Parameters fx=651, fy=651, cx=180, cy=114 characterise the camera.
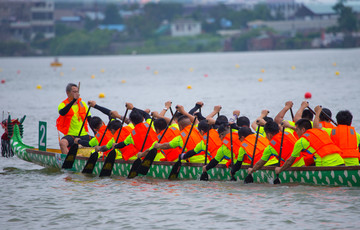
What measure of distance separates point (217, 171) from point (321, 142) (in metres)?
2.29

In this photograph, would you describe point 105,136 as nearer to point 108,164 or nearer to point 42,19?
point 108,164

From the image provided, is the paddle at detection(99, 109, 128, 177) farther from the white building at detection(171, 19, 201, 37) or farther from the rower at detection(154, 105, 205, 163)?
the white building at detection(171, 19, 201, 37)

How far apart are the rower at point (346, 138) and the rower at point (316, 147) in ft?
0.54

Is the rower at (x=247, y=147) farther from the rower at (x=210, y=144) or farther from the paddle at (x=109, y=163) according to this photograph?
the paddle at (x=109, y=163)

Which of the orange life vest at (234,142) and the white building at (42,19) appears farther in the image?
the white building at (42,19)

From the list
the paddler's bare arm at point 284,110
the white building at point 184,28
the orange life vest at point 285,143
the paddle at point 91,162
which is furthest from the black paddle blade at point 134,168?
the white building at point 184,28

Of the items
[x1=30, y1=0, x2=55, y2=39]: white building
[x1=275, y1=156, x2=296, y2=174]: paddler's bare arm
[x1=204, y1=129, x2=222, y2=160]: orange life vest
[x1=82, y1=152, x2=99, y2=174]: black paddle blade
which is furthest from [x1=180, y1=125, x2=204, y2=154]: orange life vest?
[x1=30, y1=0, x2=55, y2=39]: white building

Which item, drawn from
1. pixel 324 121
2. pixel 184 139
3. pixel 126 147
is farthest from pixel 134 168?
pixel 324 121

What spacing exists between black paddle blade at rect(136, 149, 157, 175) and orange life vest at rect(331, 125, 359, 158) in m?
3.62

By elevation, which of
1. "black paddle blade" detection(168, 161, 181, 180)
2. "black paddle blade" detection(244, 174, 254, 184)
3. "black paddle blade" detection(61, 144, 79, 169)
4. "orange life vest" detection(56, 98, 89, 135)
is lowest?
"black paddle blade" detection(244, 174, 254, 184)

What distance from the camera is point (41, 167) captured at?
15367 millimetres

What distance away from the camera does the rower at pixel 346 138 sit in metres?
10.8

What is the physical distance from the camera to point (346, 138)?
35.4ft

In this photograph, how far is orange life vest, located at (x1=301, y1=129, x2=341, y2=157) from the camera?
34.7 ft
